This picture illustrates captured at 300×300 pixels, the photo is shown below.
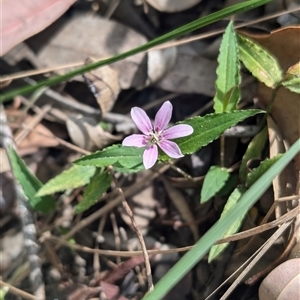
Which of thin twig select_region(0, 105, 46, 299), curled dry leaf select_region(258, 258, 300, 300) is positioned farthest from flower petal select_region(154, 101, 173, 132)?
thin twig select_region(0, 105, 46, 299)

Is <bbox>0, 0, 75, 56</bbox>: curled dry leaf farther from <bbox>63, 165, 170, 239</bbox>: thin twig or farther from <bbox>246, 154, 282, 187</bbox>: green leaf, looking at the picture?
<bbox>246, 154, 282, 187</bbox>: green leaf

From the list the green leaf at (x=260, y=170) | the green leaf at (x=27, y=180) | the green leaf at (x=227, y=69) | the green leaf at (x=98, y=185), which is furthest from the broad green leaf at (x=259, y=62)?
the green leaf at (x=27, y=180)

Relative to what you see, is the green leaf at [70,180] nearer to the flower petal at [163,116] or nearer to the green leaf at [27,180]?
the green leaf at [27,180]

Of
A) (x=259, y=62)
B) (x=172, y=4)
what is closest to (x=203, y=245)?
(x=259, y=62)

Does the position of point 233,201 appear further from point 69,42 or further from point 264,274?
point 69,42

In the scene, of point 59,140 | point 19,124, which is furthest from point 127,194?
point 19,124

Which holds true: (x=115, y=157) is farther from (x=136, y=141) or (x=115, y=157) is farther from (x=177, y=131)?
(x=177, y=131)
